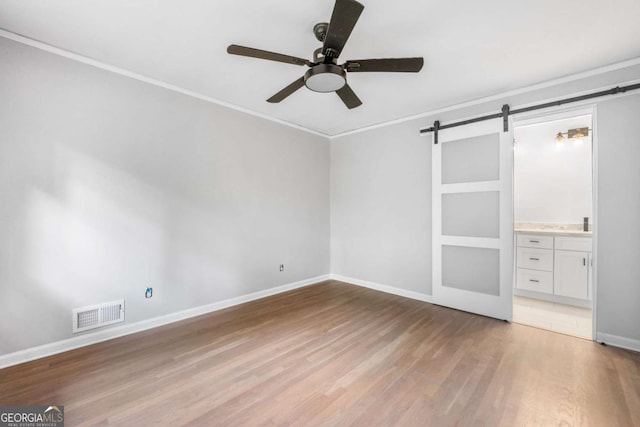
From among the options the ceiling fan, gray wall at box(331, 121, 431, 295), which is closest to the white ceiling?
the ceiling fan

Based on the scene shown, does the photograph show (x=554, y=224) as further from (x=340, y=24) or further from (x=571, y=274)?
(x=340, y=24)

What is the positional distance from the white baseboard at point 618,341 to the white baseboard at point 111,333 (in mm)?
3669

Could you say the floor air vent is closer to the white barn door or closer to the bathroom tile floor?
the white barn door

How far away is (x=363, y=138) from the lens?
454cm

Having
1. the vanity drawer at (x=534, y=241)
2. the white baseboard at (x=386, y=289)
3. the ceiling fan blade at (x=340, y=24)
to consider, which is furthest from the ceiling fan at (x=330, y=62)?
the vanity drawer at (x=534, y=241)

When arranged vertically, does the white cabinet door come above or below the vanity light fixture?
below

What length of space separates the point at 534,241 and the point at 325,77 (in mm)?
3824

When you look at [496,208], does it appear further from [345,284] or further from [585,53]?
[345,284]

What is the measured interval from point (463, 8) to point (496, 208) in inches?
85.3

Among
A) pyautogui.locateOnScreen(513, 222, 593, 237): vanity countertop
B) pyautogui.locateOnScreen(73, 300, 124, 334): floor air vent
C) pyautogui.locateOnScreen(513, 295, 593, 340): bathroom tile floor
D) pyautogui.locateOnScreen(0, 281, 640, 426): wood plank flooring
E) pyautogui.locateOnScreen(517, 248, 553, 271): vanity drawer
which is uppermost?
pyautogui.locateOnScreen(513, 222, 593, 237): vanity countertop

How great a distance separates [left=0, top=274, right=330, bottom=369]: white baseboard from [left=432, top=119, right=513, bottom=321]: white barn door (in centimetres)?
252

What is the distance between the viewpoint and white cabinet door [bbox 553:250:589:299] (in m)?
3.53

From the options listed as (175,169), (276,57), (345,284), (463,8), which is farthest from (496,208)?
(175,169)

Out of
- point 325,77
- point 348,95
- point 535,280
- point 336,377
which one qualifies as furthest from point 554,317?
point 325,77
